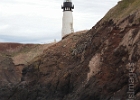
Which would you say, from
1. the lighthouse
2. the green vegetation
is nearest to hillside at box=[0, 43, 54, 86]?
the lighthouse

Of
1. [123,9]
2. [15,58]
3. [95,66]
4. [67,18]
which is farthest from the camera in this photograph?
[15,58]

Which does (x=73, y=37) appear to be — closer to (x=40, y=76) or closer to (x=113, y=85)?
(x=40, y=76)

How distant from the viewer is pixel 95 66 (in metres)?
39.9

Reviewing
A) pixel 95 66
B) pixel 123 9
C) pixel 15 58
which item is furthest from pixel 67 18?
pixel 95 66

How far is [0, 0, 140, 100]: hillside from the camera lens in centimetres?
3438

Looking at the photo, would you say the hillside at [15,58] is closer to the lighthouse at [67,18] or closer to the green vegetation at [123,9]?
the lighthouse at [67,18]

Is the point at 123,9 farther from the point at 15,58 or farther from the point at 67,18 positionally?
the point at 15,58

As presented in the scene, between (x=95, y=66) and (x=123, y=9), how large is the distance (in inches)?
299

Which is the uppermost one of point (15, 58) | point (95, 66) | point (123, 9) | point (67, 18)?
point (67, 18)

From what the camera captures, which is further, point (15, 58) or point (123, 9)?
point (15, 58)

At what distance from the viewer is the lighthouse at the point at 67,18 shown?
71000mm

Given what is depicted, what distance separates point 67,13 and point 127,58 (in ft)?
122

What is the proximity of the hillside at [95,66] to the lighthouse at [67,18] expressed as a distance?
14822 millimetres

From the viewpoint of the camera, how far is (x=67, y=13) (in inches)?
2817
